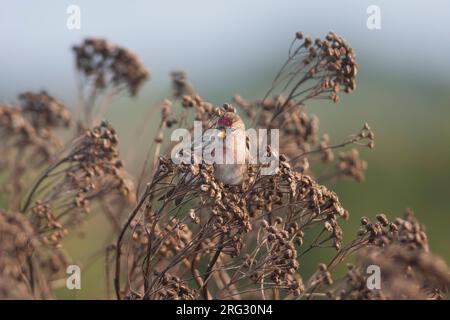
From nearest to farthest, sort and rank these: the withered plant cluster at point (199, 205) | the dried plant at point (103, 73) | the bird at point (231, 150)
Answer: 1. the withered plant cluster at point (199, 205)
2. the bird at point (231, 150)
3. the dried plant at point (103, 73)

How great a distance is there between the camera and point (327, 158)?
11.6 feet

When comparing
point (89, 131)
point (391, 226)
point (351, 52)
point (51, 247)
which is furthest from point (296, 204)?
point (51, 247)

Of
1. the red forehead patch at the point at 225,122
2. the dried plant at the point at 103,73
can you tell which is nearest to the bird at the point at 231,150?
the red forehead patch at the point at 225,122

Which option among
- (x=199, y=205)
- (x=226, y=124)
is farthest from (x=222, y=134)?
(x=199, y=205)

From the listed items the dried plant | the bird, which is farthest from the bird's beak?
the dried plant

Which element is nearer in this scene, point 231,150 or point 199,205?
point 199,205

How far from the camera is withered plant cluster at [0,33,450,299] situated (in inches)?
102

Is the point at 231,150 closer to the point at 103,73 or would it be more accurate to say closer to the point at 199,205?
the point at 199,205

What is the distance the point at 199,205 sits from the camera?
2.70 metres

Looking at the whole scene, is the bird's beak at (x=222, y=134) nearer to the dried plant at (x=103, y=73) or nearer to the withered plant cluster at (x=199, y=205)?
the withered plant cluster at (x=199, y=205)

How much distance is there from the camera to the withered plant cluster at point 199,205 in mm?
2598

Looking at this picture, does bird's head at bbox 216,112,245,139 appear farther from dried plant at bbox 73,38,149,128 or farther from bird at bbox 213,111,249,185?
dried plant at bbox 73,38,149,128

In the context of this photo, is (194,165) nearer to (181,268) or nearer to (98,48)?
(181,268)
